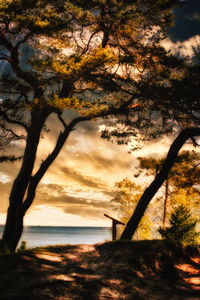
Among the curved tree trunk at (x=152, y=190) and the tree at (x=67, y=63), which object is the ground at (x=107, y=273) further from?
the tree at (x=67, y=63)

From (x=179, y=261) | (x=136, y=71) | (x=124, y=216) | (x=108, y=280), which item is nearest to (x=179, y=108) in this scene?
(x=136, y=71)

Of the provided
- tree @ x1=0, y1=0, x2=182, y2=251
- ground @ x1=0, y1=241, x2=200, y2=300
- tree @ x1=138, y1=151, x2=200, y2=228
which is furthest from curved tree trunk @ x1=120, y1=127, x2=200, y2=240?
tree @ x1=138, y1=151, x2=200, y2=228

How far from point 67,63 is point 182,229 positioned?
31.9 ft

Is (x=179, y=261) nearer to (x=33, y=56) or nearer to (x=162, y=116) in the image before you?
(x=162, y=116)

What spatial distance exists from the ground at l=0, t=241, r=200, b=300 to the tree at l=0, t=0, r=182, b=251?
2901 mm

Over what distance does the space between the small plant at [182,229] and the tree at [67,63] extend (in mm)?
6241

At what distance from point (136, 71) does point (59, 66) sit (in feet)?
11.6

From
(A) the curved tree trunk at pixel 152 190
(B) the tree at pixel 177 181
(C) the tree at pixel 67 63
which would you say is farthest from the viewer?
(B) the tree at pixel 177 181

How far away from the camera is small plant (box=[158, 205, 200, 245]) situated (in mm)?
12883

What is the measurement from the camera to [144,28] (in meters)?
10.1

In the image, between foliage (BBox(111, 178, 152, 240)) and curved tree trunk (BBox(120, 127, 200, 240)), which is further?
foliage (BBox(111, 178, 152, 240))

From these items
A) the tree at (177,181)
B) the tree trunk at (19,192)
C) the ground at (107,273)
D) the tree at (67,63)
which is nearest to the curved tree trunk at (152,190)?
the ground at (107,273)

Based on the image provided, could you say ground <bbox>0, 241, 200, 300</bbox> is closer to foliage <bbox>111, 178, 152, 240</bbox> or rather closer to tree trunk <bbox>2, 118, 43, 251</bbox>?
tree trunk <bbox>2, 118, 43, 251</bbox>

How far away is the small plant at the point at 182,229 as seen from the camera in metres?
12.9
